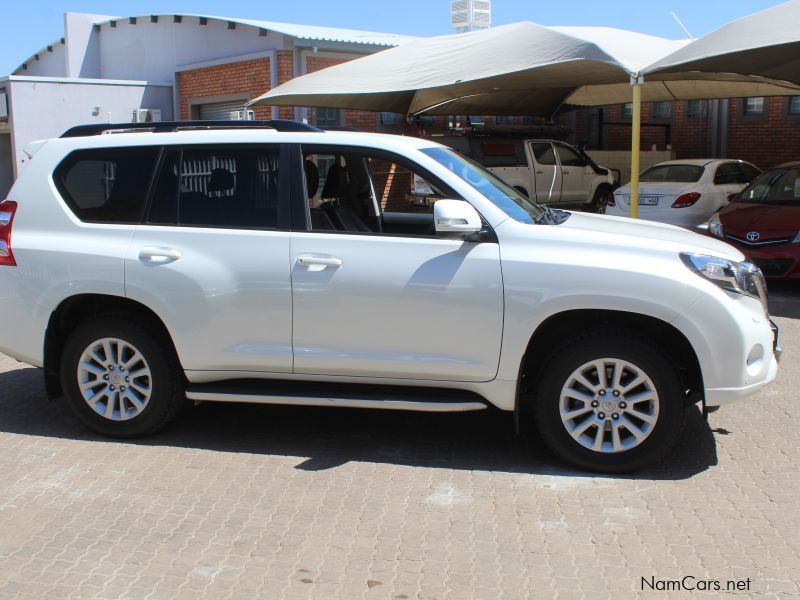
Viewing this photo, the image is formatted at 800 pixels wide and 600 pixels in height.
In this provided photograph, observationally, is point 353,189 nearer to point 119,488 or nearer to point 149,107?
point 119,488

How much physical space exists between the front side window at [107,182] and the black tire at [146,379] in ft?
2.15

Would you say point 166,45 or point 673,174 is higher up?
point 166,45

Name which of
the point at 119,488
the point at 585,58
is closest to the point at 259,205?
the point at 119,488

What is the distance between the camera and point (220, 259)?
503cm

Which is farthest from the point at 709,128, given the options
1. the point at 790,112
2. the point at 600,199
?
the point at 600,199

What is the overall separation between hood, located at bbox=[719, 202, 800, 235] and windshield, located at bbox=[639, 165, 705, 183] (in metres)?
3.70

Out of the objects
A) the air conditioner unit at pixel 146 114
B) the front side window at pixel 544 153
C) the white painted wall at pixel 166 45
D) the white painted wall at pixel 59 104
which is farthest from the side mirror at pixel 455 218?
the air conditioner unit at pixel 146 114

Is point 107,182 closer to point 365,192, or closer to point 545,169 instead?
point 365,192

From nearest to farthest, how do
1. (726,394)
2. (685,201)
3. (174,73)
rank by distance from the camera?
1. (726,394)
2. (685,201)
3. (174,73)

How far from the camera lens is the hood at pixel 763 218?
34.7 ft

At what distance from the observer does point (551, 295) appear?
4609 millimetres

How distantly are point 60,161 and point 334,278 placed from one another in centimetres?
202

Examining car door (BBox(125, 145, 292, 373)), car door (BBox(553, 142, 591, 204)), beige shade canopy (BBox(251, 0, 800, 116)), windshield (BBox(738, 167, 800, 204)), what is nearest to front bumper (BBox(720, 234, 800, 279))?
windshield (BBox(738, 167, 800, 204))

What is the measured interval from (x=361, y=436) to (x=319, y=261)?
1264 millimetres
